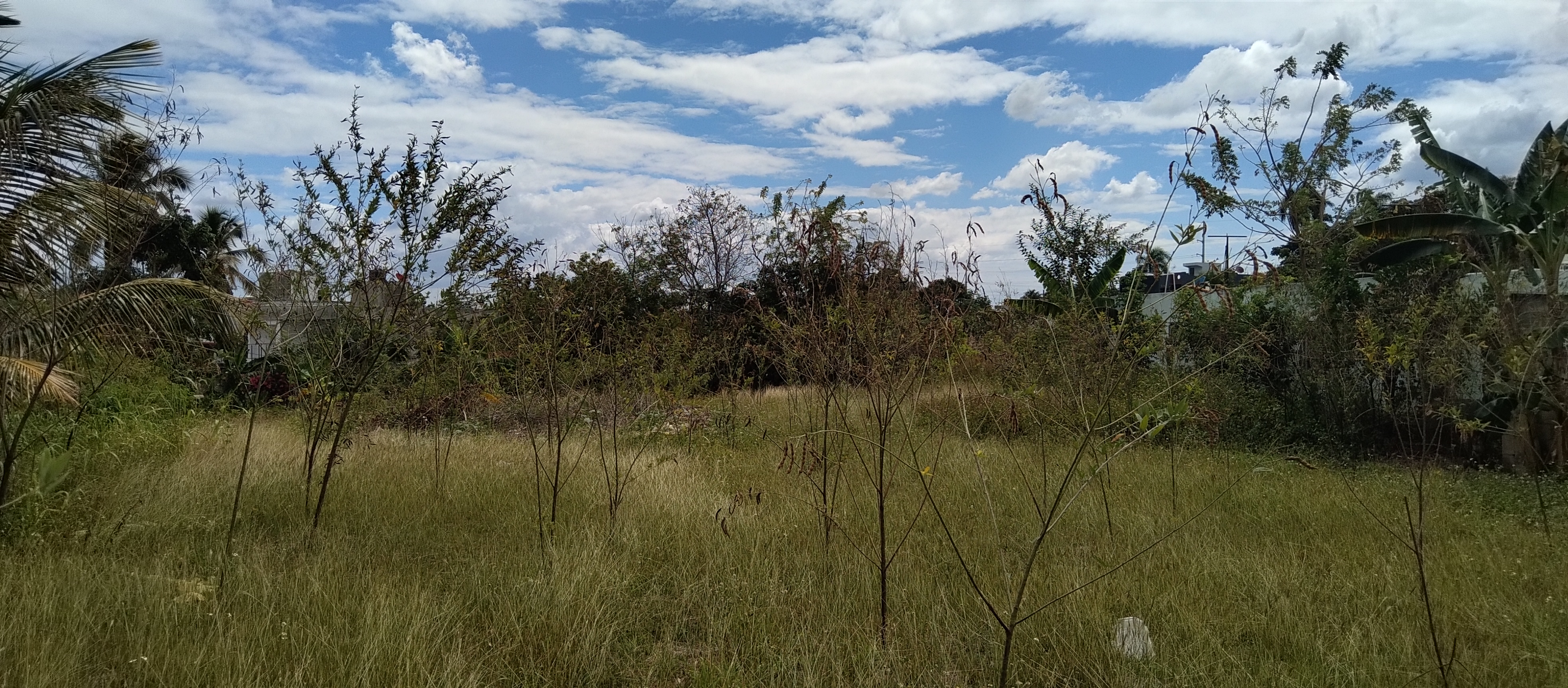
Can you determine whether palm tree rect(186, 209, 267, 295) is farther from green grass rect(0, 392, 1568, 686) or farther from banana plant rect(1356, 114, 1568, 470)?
banana plant rect(1356, 114, 1568, 470)

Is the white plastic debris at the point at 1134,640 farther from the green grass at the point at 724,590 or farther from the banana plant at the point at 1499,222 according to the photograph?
the banana plant at the point at 1499,222

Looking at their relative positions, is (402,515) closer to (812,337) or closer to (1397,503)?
(812,337)

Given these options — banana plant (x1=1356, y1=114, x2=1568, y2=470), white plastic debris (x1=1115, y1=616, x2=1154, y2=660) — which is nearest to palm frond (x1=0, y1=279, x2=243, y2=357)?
white plastic debris (x1=1115, y1=616, x2=1154, y2=660)

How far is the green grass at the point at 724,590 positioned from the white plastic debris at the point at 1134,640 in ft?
0.30

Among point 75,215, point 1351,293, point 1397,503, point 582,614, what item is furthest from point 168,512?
point 1351,293

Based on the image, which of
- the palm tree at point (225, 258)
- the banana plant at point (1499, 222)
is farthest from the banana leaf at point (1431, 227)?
the palm tree at point (225, 258)

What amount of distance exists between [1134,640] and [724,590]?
6.65 feet

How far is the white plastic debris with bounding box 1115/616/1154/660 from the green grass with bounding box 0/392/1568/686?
0.09 meters

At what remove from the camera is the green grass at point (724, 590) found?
3.44m

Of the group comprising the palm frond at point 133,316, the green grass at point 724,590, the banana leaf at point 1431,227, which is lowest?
the green grass at point 724,590

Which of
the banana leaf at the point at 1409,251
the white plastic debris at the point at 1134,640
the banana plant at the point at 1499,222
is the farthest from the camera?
the banana leaf at the point at 1409,251

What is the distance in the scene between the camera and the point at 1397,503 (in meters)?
6.40

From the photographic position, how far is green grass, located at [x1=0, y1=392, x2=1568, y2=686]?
344 cm

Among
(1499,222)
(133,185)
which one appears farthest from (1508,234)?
(133,185)
